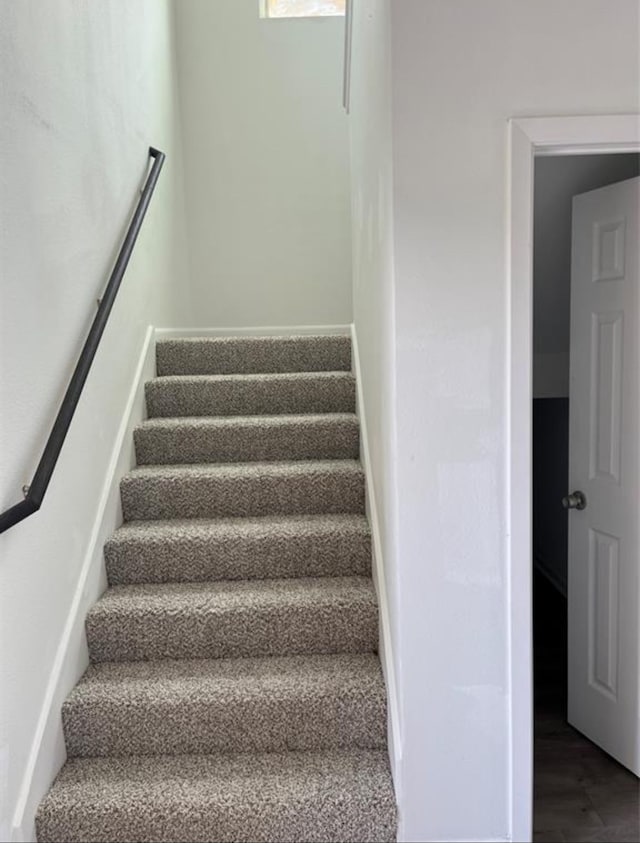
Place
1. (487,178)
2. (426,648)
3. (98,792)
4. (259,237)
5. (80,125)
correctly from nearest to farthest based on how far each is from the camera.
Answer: (487,178) < (426,648) < (98,792) < (80,125) < (259,237)

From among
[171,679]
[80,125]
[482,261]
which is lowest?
[171,679]

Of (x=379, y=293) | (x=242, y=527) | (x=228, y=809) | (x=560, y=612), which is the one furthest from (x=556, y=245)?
(x=228, y=809)

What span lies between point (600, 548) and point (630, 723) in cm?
55

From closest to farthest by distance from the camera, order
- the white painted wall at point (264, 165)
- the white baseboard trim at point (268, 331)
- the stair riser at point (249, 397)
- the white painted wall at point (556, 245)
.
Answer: the white painted wall at point (556, 245) < the stair riser at point (249, 397) < the white baseboard trim at point (268, 331) < the white painted wall at point (264, 165)

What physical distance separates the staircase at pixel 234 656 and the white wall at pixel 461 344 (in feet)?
0.94

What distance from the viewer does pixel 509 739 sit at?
1663mm

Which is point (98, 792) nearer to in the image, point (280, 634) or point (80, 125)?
point (280, 634)

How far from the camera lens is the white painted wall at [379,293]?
5.48ft

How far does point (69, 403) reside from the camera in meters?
1.88

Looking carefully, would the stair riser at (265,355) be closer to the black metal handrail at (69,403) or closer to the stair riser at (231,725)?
the black metal handrail at (69,403)

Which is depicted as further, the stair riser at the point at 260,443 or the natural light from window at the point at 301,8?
the natural light from window at the point at 301,8

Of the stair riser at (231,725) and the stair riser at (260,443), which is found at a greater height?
the stair riser at (260,443)

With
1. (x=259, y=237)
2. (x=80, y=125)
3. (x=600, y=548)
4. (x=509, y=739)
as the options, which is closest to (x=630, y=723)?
(x=600, y=548)

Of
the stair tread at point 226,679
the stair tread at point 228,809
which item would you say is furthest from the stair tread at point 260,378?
the stair tread at point 228,809
